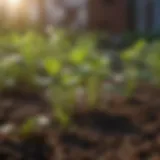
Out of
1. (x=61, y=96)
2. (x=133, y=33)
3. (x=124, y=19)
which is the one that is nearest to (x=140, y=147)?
(x=61, y=96)

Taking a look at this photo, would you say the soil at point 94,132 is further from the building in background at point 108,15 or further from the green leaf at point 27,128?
the building in background at point 108,15

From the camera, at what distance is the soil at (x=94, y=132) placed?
Answer: 2.99 ft

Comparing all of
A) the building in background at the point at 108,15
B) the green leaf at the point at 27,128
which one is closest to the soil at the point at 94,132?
the green leaf at the point at 27,128

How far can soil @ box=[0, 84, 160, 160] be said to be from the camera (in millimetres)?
910

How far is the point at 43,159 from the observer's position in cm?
91

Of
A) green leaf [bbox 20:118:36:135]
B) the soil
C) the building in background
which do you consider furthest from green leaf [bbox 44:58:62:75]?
the building in background

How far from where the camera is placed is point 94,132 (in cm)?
100

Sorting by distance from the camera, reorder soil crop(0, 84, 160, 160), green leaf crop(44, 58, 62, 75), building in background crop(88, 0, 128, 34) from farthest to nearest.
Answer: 1. building in background crop(88, 0, 128, 34)
2. green leaf crop(44, 58, 62, 75)
3. soil crop(0, 84, 160, 160)

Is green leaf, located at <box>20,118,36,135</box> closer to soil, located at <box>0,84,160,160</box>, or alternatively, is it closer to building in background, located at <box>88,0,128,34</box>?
soil, located at <box>0,84,160,160</box>

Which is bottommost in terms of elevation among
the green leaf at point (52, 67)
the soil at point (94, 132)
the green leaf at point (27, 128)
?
the soil at point (94, 132)

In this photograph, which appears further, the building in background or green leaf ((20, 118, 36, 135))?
the building in background

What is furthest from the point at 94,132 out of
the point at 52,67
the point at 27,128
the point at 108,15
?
the point at 108,15

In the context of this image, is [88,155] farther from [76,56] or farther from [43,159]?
[76,56]

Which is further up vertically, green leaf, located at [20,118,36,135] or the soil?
green leaf, located at [20,118,36,135]
